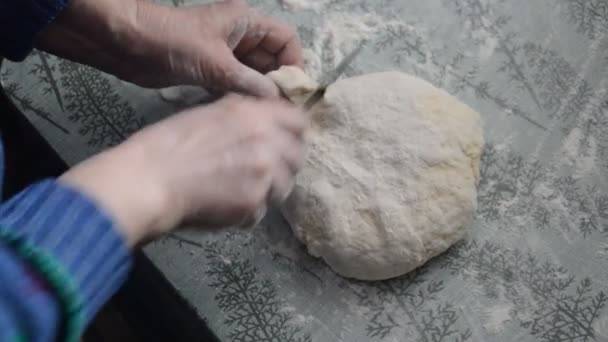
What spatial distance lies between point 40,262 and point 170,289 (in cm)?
43

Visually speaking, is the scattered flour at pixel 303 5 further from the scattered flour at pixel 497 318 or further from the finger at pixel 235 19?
the scattered flour at pixel 497 318

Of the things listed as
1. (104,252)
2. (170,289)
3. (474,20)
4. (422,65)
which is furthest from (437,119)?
(104,252)

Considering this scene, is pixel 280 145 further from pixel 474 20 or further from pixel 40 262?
pixel 474 20


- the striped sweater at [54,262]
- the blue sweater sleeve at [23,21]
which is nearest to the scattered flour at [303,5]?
the blue sweater sleeve at [23,21]

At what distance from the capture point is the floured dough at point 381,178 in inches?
33.9

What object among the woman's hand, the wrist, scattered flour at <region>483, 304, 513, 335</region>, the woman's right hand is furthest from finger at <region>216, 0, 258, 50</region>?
scattered flour at <region>483, 304, 513, 335</region>

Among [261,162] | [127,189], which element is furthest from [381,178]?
[127,189]

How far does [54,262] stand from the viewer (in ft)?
1.57

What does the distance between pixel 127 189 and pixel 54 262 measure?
3.4 inches

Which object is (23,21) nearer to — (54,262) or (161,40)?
(161,40)

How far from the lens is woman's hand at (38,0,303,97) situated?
86 cm

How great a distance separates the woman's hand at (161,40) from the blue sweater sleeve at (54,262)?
15.6 inches

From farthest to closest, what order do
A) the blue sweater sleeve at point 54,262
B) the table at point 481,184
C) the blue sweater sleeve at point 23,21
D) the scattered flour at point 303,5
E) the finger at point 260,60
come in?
1. the scattered flour at point 303,5
2. the finger at point 260,60
3. the table at point 481,184
4. the blue sweater sleeve at point 23,21
5. the blue sweater sleeve at point 54,262

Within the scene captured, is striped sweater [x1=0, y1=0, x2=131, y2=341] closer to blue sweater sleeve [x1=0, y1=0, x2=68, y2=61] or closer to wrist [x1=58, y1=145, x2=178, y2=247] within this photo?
wrist [x1=58, y1=145, x2=178, y2=247]
